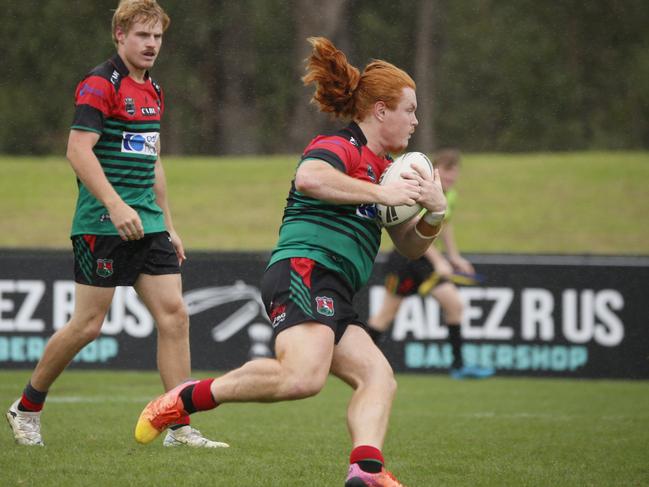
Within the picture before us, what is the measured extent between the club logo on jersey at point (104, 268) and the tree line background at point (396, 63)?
2119 cm

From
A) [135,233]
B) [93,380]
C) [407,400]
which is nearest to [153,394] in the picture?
[93,380]

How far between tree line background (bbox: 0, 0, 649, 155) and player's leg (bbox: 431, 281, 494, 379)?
1684 centimetres

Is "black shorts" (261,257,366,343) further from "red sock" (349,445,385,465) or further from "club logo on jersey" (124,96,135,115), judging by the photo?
"club logo on jersey" (124,96,135,115)

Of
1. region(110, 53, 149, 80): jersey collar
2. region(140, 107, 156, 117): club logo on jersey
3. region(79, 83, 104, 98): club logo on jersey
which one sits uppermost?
region(110, 53, 149, 80): jersey collar

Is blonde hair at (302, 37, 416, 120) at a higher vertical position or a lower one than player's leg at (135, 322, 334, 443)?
higher

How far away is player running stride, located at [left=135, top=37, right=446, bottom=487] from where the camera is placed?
15.4ft

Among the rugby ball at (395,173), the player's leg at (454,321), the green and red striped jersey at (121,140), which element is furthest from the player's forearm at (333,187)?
the player's leg at (454,321)

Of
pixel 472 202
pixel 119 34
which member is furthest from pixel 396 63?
pixel 119 34

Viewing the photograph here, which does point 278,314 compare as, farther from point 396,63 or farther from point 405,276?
point 396,63

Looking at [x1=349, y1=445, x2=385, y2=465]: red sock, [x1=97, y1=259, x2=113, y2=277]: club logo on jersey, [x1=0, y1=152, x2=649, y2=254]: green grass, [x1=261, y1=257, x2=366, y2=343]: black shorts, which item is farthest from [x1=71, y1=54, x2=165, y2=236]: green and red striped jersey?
[x1=0, y1=152, x2=649, y2=254]: green grass

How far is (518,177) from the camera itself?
59.5 ft

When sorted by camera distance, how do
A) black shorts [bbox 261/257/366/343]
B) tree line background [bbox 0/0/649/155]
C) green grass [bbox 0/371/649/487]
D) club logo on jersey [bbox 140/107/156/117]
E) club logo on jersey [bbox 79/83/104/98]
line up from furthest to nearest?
1. tree line background [bbox 0/0/649/155]
2. club logo on jersey [bbox 140/107/156/117]
3. club logo on jersey [bbox 79/83/104/98]
4. green grass [bbox 0/371/649/487]
5. black shorts [bbox 261/257/366/343]

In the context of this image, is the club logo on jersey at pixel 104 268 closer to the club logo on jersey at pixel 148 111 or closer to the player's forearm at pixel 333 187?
the club logo on jersey at pixel 148 111

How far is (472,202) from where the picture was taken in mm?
16969
